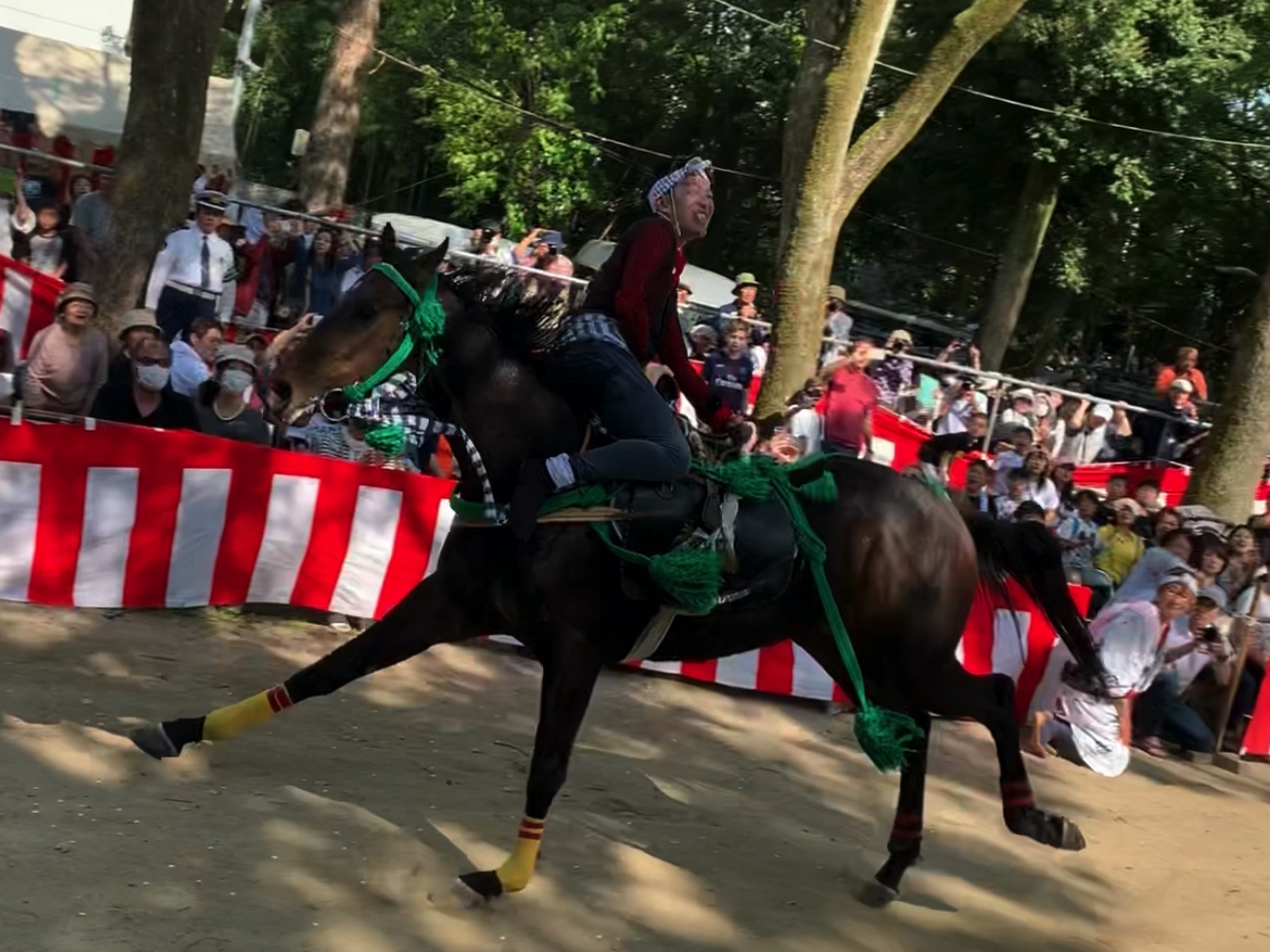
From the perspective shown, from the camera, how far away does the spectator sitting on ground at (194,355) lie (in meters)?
9.99

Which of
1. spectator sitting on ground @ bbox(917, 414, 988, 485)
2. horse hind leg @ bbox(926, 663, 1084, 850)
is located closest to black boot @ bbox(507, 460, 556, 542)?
horse hind leg @ bbox(926, 663, 1084, 850)

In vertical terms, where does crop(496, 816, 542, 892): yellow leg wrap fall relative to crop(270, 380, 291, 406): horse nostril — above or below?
below

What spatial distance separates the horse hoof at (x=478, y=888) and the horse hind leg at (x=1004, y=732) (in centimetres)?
202

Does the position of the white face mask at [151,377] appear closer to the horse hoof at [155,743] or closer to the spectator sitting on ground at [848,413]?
the horse hoof at [155,743]

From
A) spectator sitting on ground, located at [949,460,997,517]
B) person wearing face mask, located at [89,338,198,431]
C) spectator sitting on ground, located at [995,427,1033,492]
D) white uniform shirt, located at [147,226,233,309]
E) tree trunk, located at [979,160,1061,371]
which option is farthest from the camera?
tree trunk, located at [979,160,1061,371]

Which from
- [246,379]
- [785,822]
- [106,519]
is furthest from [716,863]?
[246,379]

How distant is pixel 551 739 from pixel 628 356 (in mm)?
1472

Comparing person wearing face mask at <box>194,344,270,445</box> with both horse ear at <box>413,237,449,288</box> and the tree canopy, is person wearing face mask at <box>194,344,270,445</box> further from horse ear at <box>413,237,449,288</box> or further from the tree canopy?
the tree canopy

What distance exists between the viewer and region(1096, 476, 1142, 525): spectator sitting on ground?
1252 centimetres

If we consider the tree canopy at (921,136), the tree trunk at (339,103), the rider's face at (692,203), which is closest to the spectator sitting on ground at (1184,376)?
the tree canopy at (921,136)

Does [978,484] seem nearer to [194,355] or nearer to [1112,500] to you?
[1112,500]

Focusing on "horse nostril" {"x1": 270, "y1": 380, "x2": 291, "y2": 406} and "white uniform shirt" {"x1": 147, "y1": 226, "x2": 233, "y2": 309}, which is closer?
"horse nostril" {"x1": 270, "y1": 380, "x2": 291, "y2": 406}

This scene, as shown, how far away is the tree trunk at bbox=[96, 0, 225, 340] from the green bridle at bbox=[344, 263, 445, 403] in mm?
5665

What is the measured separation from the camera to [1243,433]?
46.3 feet
